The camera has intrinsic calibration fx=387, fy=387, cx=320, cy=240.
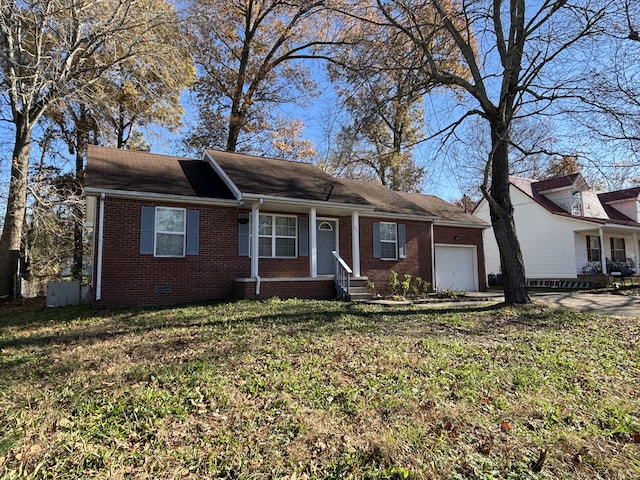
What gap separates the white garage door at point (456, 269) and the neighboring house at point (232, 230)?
0.83 m

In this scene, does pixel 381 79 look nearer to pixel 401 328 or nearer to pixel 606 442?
pixel 401 328

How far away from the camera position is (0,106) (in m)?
14.3

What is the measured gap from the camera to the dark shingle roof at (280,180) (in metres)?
11.8

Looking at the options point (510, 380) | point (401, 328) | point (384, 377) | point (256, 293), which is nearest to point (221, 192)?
point (256, 293)

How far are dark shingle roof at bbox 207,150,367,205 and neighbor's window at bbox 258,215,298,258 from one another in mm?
1084

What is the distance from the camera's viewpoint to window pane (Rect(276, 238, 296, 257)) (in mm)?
12609

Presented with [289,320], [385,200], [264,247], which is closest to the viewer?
[289,320]

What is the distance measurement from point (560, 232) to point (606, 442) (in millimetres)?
20809

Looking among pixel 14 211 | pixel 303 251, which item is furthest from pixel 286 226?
pixel 14 211

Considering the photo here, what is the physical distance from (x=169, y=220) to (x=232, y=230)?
1824 mm

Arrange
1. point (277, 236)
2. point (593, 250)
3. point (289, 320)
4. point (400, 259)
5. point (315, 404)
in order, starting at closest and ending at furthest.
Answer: point (315, 404) → point (289, 320) → point (277, 236) → point (400, 259) → point (593, 250)

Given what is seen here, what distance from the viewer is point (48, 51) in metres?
14.2

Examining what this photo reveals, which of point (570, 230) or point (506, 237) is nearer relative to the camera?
point (506, 237)

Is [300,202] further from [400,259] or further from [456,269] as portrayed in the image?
[456,269]
